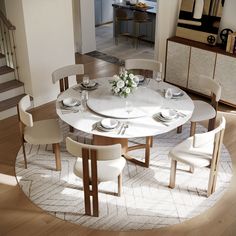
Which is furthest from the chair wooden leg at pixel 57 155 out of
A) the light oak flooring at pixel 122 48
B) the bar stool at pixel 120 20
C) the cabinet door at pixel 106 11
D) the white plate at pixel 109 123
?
the cabinet door at pixel 106 11

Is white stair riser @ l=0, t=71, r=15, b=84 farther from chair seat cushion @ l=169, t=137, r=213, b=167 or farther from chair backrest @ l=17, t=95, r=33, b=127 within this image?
chair seat cushion @ l=169, t=137, r=213, b=167

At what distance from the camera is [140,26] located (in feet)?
28.3

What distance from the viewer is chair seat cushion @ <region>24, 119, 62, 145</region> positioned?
13.2 ft

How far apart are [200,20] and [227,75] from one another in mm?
1019

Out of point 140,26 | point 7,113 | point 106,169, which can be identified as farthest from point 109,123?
point 140,26

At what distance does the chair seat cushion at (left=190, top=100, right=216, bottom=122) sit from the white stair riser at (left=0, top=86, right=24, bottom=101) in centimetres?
262

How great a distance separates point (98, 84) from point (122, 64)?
2.94m

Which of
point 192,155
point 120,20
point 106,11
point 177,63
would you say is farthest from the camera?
point 106,11

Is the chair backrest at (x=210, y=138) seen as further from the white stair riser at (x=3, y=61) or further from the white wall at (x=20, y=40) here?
the white stair riser at (x=3, y=61)

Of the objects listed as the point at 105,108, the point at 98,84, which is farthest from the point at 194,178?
the point at 98,84

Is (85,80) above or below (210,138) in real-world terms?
above

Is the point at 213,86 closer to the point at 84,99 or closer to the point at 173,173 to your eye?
the point at 173,173

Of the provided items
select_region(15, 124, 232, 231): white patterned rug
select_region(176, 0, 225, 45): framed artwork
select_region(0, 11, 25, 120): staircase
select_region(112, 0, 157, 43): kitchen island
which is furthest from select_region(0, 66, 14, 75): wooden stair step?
select_region(112, 0, 157, 43): kitchen island

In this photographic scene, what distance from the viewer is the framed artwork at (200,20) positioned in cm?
565
